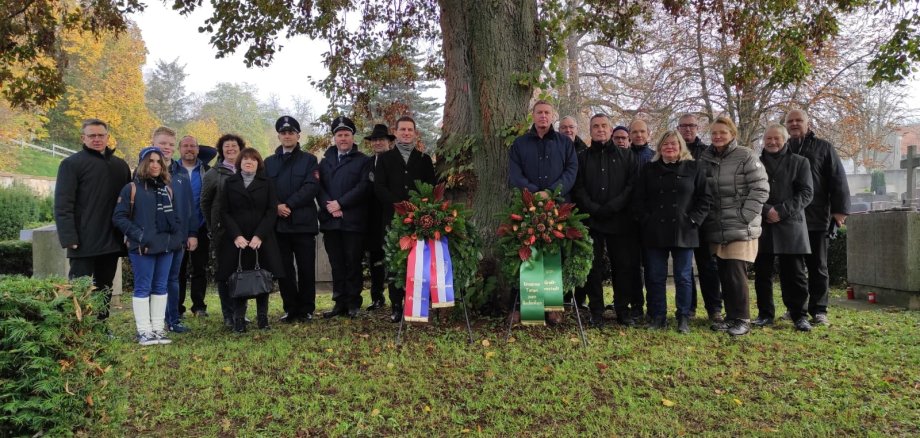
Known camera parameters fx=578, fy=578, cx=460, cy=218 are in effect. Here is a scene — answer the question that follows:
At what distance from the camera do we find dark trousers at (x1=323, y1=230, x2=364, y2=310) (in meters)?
6.79

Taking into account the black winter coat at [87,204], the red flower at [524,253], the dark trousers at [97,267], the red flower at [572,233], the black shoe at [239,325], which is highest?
the black winter coat at [87,204]

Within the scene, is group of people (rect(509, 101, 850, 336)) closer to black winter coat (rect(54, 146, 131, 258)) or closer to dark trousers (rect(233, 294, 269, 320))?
dark trousers (rect(233, 294, 269, 320))

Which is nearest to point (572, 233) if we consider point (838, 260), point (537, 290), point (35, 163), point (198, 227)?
point (537, 290)

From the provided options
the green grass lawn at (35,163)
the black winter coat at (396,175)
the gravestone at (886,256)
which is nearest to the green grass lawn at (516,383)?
the black winter coat at (396,175)

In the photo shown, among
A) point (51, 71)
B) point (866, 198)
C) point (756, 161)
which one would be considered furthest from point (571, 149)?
point (866, 198)

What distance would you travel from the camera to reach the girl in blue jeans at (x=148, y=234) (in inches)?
223

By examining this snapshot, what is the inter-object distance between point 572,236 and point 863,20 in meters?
18.4

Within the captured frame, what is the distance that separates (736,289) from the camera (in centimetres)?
596

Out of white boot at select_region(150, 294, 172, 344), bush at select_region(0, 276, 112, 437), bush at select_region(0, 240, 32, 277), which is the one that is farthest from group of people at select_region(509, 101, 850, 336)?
bush at select_region(0, 240, 32, 277)

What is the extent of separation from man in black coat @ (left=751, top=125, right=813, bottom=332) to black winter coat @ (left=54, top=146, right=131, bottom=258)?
6.77 meters

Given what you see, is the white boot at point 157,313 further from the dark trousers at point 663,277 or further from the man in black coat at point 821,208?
the man in black coat at point 821,208

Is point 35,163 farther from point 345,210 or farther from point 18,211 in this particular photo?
point 345,210

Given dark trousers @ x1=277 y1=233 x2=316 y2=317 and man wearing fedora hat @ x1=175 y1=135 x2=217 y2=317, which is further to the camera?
man wearing fedora hat @ x1=175 y1=135 x2=217 y2=317

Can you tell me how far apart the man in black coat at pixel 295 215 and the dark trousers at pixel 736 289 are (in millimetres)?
4532
